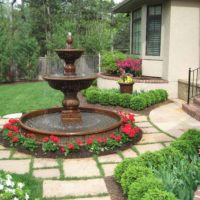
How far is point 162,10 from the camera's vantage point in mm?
12797

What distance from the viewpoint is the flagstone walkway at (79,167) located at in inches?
181

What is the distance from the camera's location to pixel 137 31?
15.2 metres

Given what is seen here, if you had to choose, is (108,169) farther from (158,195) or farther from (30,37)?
(30,37)

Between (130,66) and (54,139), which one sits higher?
(130,66)

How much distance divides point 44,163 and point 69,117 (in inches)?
81.7

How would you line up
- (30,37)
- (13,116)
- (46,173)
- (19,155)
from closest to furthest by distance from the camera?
(46,173) → (19,155) → (13,116) → (30,37)

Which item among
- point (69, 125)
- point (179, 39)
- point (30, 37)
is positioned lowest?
point (69, 125)

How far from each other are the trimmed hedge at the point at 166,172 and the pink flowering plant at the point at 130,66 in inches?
303

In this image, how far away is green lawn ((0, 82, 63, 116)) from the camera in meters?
10.9

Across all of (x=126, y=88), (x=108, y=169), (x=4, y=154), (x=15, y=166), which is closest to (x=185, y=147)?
(x=108, y=169)

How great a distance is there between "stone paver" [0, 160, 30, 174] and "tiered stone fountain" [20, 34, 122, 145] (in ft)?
2.88

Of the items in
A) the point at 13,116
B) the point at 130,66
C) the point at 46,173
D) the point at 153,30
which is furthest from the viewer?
the point at 153,30

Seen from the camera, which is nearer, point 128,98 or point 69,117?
point 69,117

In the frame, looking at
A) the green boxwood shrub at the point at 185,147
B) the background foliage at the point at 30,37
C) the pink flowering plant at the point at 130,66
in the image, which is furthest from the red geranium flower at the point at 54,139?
the background foliage at the point at 30,37
